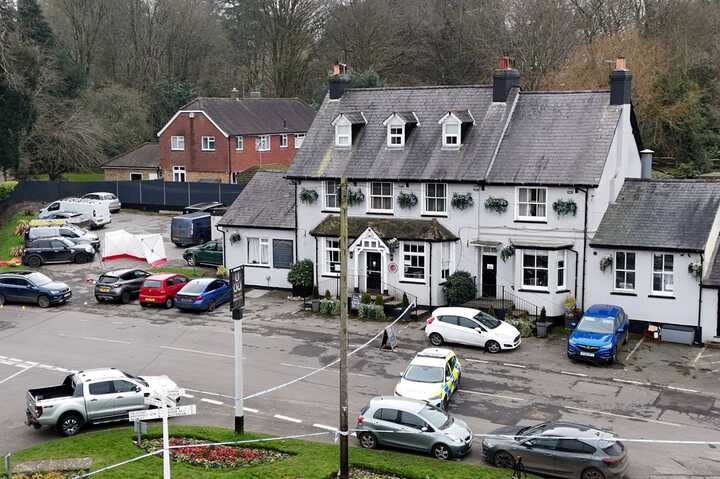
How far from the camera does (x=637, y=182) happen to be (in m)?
40.5

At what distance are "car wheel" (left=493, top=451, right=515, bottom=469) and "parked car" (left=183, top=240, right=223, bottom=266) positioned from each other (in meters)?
28.3

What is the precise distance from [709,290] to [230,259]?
23596 millimetres

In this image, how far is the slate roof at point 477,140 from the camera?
129ft

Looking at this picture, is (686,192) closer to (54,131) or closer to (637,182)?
(637,182)

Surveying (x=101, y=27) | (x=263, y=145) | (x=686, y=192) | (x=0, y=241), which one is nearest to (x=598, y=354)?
(x=686, y=192)

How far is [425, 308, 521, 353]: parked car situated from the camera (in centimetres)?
3528

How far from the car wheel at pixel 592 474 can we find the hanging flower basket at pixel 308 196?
2364 cm

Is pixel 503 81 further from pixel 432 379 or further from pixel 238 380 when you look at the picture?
pixel 238 380

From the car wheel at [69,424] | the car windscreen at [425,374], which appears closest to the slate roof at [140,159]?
the car windscreen at [425,374]

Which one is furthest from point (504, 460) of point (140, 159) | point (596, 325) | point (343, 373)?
point (140, 159)

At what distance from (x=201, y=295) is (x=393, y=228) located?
366 inches

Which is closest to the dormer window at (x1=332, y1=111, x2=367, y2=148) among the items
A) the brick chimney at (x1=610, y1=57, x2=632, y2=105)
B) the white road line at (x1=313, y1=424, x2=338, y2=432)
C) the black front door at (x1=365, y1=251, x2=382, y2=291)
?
the black front door at (x1=365, y1=251, x2=382, y2=291)

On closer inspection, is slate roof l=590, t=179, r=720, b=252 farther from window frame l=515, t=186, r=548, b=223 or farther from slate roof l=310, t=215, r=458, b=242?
slate roof l=310, t=215, r=458, b=242

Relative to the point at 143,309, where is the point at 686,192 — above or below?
above
